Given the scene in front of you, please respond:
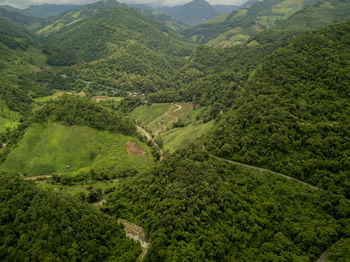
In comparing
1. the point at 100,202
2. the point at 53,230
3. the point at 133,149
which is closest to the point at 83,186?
the point at 100,202

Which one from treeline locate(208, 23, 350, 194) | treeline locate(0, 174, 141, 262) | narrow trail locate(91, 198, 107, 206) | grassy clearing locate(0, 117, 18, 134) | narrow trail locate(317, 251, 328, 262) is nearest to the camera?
narrow trail locate(317, 251, 328, 262)

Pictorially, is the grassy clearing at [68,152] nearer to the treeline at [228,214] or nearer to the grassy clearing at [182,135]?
the grassy clearing at [182,135]

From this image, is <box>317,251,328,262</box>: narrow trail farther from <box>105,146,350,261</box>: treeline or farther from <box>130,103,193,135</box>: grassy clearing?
<box>130,103,193,135</box>: grassy clearing

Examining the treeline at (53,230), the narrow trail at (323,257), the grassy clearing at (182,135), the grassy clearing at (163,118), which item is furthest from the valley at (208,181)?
the grassy clearing at (163,118)

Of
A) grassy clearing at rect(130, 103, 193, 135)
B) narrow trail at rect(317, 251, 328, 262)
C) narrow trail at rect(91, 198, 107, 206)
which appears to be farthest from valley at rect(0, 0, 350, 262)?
grassy clearing at rect(130, 103, 193, 135)

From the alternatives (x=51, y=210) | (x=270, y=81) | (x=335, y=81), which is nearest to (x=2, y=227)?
(x=51, y=210)

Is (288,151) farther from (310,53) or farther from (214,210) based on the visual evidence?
(310,53)

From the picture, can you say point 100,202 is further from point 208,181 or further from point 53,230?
point 208,181
